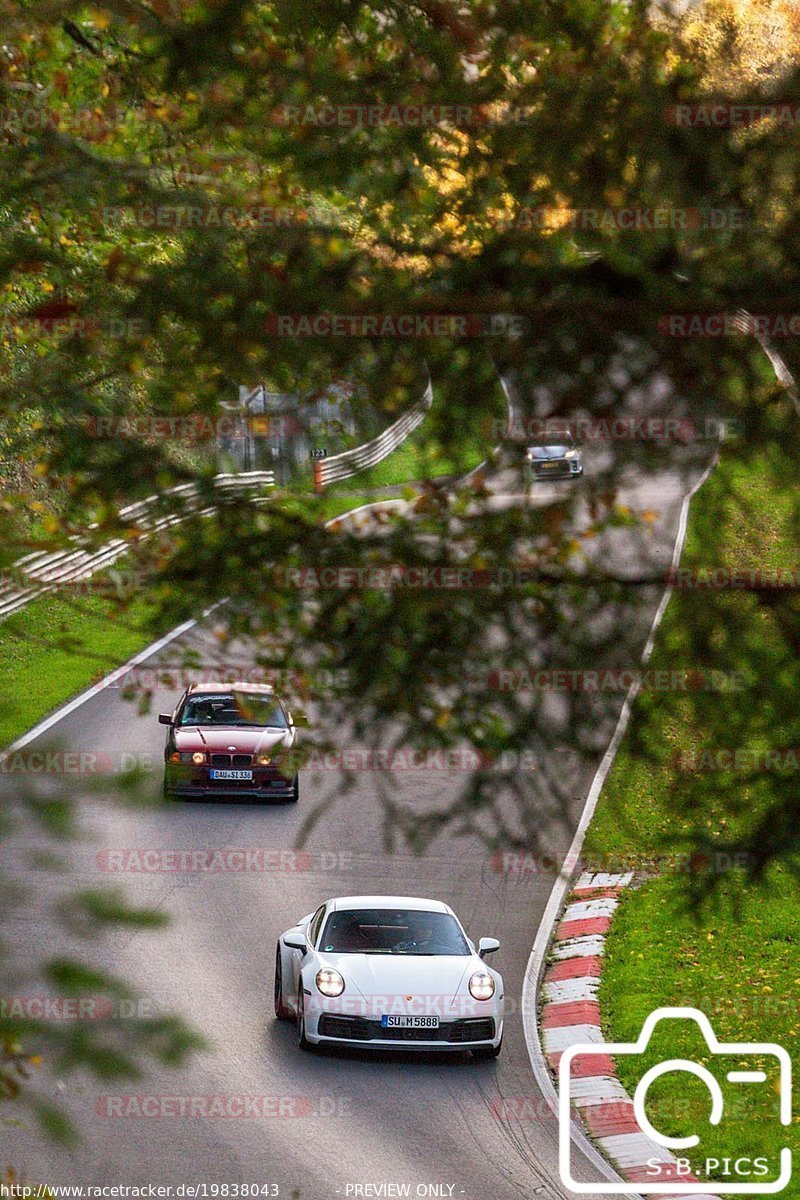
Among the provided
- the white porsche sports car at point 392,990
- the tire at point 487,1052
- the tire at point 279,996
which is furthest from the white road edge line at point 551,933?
the tire at point 279,996

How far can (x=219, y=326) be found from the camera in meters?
6.42

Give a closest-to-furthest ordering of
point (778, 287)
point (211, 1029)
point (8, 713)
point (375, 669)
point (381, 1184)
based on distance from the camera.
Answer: point (8, 713), point (778, 287), point (375, 669), point (381, 1184), point (211, 1029)

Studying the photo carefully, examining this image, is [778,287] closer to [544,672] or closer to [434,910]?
[544,672]

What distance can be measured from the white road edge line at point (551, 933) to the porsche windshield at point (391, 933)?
1.22 metres

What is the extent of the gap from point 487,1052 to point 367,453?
356 inches

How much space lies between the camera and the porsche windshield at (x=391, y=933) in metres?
14.1

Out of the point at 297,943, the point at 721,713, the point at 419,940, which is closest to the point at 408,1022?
the point at 419,940

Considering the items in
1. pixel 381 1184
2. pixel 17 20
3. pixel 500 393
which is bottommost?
pixel 381 1184

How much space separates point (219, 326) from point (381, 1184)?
286 inches

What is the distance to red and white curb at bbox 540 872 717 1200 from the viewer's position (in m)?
12.2

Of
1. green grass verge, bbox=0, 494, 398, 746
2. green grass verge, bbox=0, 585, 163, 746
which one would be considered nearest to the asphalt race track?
green grass verge, bbox=0, 494, 398, 746

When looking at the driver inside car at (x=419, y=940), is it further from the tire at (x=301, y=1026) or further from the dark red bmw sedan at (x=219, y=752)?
the dark red bmw sedan at (x=219, y=752)

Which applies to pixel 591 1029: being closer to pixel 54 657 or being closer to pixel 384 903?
pixel 384 903

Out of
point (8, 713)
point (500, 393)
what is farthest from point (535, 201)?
point (8, 713)
